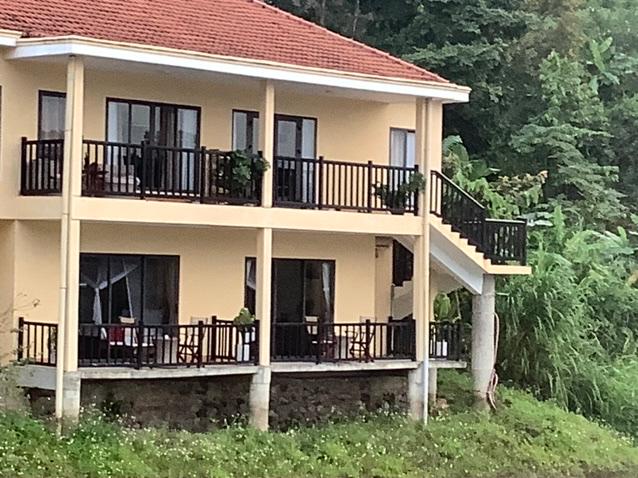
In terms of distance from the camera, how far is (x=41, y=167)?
24.5 metres

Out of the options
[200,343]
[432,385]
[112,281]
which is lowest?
[432,385]

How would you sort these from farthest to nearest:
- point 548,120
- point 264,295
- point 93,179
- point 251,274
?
point 548,120 → point 251,274 → point 264,295 → point 93,179

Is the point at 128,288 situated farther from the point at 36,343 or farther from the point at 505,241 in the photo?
the point at 505,241

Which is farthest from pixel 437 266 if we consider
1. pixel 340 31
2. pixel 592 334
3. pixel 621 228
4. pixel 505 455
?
pixel 340 31

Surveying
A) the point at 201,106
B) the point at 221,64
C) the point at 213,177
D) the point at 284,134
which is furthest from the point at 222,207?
the point at 284,134

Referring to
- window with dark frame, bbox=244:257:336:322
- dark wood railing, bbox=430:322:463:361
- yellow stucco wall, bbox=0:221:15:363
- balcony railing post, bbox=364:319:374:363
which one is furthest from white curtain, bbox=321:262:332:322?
yellow stucco wall, bbox=0:221:15:363

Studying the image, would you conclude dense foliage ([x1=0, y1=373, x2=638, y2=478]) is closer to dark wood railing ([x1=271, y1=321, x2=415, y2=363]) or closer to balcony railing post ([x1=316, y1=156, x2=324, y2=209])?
dark wood railing ([x1=271, y1=321, x2=415, y2=363])

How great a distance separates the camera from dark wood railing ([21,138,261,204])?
79.9 ft

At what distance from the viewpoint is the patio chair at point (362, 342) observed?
91.4ft

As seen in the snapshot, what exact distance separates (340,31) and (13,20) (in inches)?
898

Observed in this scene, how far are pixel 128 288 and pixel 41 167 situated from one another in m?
3.25

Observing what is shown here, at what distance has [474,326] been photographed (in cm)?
3023

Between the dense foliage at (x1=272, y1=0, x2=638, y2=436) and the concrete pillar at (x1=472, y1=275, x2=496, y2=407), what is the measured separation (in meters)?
4.24

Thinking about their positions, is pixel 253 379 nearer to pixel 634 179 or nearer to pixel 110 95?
pixel 110 95
